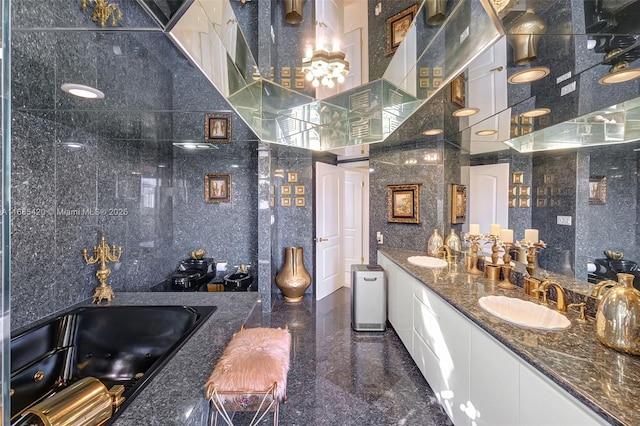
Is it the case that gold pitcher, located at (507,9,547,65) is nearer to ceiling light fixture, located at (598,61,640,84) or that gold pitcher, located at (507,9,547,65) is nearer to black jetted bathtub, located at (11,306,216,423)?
ceiling light fixture, located at (598,61,640,84)

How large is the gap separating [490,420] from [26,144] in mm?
3252

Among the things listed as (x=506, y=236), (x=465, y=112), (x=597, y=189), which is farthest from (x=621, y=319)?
(x=465, y=112)

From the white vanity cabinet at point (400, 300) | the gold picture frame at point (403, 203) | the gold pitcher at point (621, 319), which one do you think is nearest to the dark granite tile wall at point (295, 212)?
the gold picture frame at point (403, 203)

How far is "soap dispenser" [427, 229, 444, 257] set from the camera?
2934mm

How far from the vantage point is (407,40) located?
100 inches

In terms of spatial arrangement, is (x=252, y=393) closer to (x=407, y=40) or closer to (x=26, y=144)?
(x=26, y=144)

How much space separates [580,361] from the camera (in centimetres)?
98

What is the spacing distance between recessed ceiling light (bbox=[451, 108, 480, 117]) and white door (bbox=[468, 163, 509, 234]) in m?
0.58

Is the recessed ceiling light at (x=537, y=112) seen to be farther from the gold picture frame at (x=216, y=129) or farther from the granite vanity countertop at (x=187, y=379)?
the gold picture frame at (x=216, y=129)

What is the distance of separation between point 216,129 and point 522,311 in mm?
3752

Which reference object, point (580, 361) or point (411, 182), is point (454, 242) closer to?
point (411, 182)

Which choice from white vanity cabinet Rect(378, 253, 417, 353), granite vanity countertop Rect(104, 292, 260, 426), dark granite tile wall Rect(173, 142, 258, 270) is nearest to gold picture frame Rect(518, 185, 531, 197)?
white vanity cabinet Rect(378, 253, 417, 353)

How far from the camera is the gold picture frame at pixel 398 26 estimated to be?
3.31m

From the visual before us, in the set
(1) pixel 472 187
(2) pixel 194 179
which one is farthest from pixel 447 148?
(2) pixel 194 179
